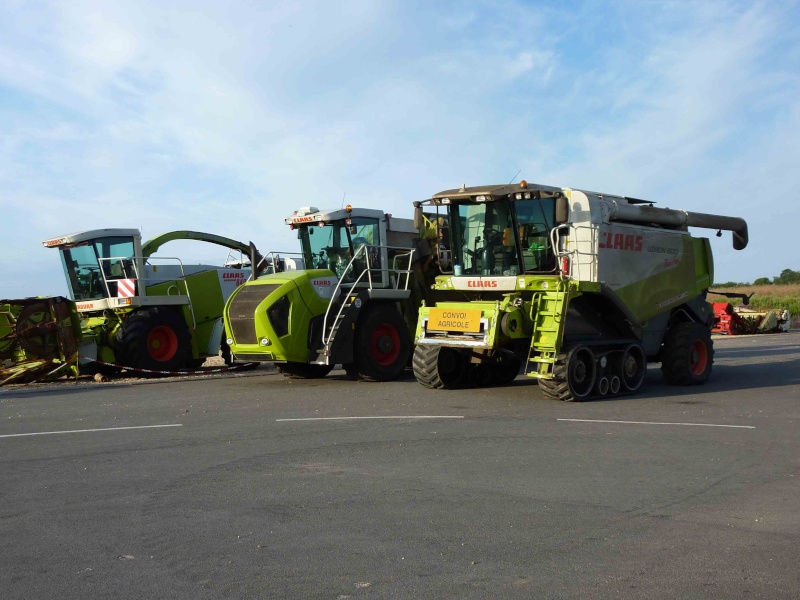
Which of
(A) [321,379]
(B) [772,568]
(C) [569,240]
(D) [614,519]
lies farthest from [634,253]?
(B) [772,568]

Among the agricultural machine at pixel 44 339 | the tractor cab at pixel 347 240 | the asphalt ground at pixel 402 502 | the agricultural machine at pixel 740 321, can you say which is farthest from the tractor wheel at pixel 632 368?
the agricultural machine at pixel 740 321

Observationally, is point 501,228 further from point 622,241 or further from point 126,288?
point 126,288

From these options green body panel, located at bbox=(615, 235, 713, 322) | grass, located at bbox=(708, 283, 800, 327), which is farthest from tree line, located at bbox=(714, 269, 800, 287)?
green body panel, located at bbox=(615, 235, 713, 322)

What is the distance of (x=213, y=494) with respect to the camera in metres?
7.30

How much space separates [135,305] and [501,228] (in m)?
8.91

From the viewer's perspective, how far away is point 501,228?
14.8m

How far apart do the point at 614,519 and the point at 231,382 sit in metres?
12.3

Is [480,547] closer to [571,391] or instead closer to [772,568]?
[772,568]

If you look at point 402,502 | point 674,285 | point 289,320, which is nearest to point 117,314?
point 289,320

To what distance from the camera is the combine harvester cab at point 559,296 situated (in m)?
13.8

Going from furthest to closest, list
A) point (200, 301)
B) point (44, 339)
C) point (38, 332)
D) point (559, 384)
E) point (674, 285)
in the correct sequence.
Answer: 1. point (200, 301)
2. point (44, 339)
3. point (38, 332)
4. point (674, 285)
5. point (559, 384)

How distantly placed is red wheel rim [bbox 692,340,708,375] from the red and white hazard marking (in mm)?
11935

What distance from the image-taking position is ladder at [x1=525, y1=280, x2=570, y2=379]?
13359mm

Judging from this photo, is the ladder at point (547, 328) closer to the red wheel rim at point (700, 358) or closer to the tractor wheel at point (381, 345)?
the tractor wheel at point (381, 345)
